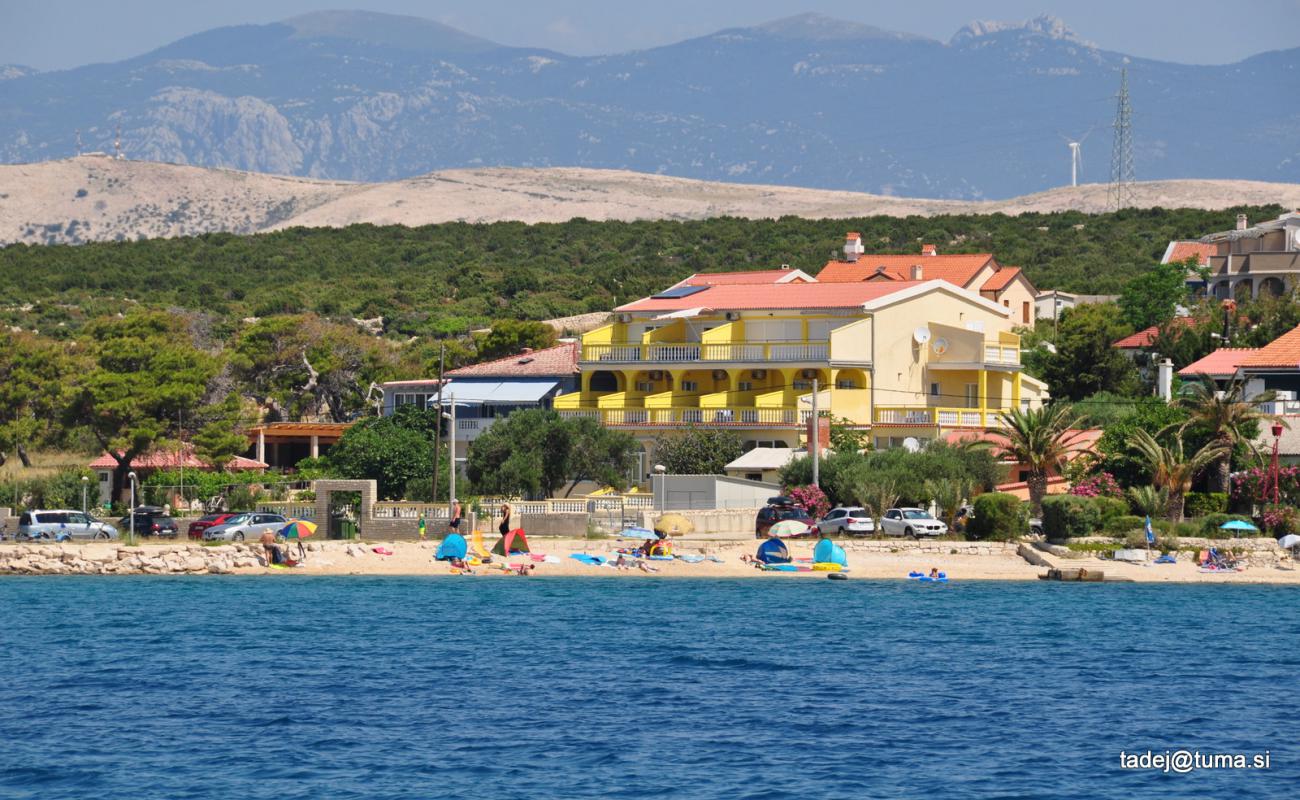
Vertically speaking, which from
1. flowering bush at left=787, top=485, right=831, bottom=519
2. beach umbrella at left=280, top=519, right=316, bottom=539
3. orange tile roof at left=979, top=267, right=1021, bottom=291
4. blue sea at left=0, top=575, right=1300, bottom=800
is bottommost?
blue sea at left=0, top=575, right=1300, bottom=800

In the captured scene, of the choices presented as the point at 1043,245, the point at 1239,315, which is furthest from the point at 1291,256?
the point at 1043,245

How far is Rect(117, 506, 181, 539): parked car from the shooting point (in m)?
A: 63.1

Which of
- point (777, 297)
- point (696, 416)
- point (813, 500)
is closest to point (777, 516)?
point (813, 500)

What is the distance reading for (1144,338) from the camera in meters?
86.4

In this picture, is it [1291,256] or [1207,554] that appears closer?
[1207,554]

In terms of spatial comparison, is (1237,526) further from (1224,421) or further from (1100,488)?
(1100,488)

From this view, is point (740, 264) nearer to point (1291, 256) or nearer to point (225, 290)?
point (225, 290)

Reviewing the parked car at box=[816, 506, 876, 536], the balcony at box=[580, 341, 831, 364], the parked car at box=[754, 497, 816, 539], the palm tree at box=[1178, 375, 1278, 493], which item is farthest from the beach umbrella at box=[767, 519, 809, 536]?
the balcony at box=[580, 341, 831, 364]

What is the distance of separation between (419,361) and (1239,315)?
37962 millimetres

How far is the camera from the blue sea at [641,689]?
99.5ft

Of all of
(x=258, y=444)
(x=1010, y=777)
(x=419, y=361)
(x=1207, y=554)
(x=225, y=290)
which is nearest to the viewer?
(x=1010, y=777)

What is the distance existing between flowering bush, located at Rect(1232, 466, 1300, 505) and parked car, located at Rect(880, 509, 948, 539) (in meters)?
8.89

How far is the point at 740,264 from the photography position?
138 meters

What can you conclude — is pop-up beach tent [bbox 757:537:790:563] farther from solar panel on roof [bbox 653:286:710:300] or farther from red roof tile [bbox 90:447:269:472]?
red roof tile [bbox 90:447:269:472]
